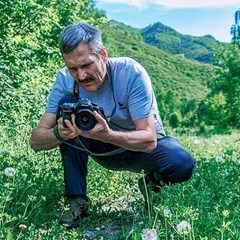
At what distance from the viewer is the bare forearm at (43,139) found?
3.32m

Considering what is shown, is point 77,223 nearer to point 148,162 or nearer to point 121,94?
point 148,162

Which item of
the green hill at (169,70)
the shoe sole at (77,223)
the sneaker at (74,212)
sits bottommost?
the green hill at (169,70)

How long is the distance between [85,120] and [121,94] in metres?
0.50

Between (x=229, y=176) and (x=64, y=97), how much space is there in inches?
63.3

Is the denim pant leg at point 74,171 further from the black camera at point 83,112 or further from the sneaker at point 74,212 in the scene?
the black camera at point 83,112

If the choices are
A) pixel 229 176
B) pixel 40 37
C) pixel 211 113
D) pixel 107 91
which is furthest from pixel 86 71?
pixel 211 113

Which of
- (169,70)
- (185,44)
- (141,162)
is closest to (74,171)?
(141,162)

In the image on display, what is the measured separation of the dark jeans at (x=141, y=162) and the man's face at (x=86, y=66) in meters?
0.51

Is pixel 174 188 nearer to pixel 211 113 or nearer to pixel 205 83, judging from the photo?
pixel 211 113

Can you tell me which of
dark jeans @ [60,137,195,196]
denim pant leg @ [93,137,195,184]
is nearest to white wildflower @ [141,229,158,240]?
denim pant leg @ [93,137,195,184]

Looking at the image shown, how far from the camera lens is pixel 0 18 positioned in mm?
6770

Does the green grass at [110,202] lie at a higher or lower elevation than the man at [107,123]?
lower

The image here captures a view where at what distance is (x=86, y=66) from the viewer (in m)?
3.12

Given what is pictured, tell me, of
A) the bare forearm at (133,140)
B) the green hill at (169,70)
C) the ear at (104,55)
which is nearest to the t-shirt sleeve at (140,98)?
the bare forearm at (133,140)
